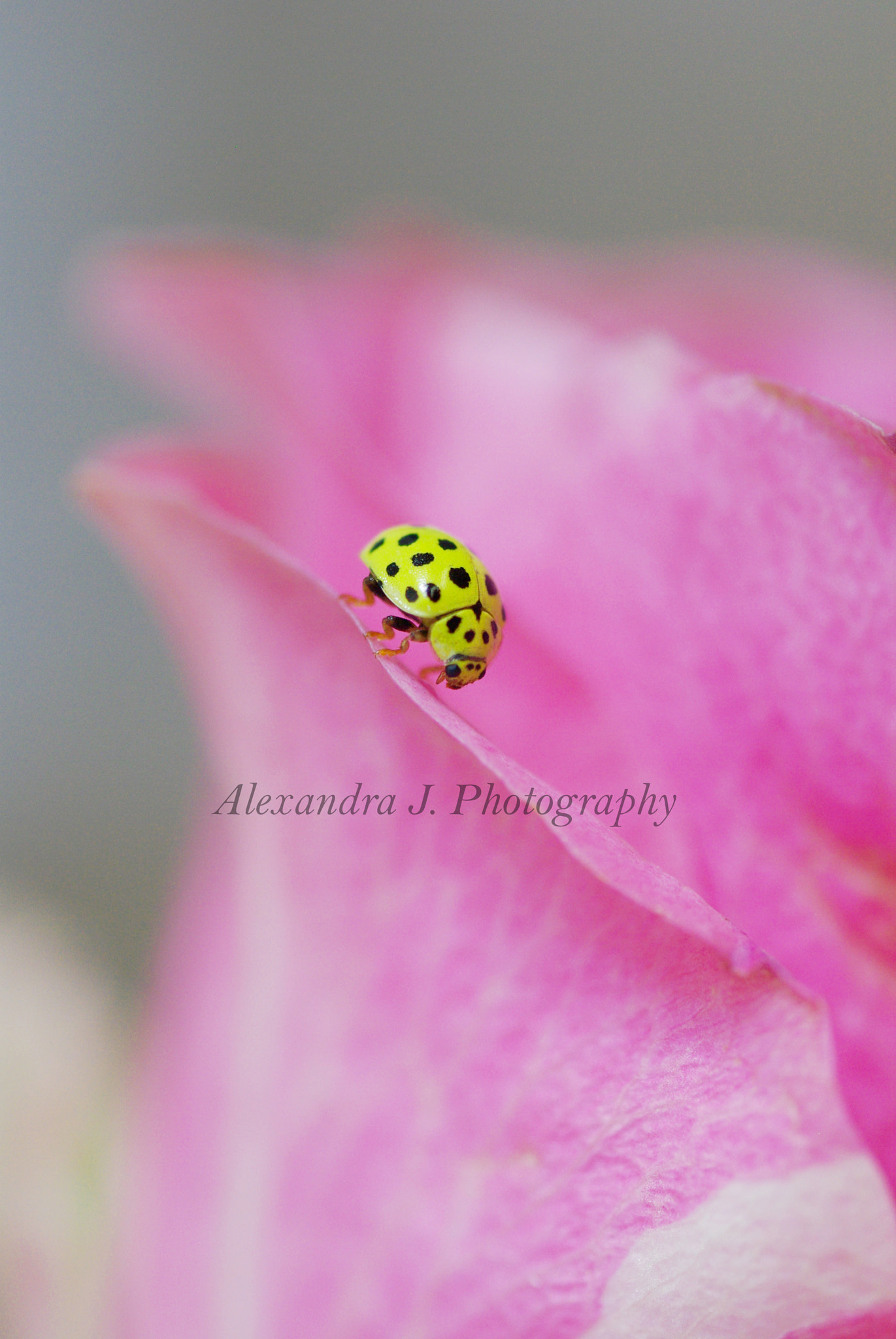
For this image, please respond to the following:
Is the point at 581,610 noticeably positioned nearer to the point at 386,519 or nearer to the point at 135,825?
the point at 386,519

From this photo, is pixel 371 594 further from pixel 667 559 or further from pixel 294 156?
pixel 294 156

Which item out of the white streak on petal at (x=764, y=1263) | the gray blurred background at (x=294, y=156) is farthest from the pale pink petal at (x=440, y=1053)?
the gray blurred background at (x=294, y=156)

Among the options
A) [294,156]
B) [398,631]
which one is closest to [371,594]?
[398,631]

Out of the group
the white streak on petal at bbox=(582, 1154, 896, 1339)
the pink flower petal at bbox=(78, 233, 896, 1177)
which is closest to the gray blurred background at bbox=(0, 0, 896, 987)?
the pink flower petal at bbox=(78, 233, 896, 1177)

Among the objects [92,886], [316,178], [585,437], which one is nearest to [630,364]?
[585,437]

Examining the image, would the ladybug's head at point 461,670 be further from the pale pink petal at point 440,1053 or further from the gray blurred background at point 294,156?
the gray blurred background at point 294,156

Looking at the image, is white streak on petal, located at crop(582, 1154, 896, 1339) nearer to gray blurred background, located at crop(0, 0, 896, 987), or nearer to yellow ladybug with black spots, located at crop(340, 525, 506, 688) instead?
yellow ladybug with black spots, located at crop(340, 525, 506, 688)

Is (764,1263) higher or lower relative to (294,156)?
higher
